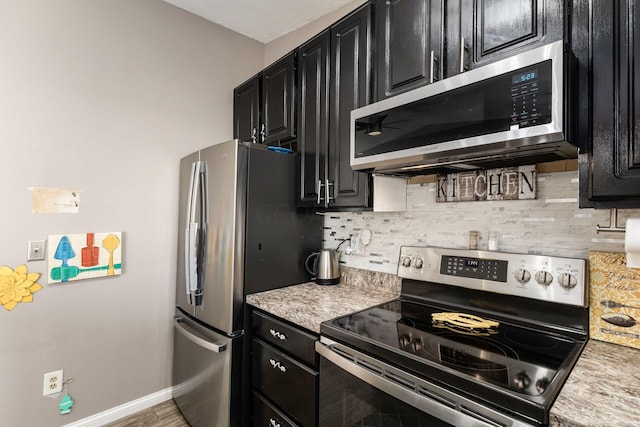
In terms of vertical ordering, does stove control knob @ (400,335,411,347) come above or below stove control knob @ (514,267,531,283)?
below

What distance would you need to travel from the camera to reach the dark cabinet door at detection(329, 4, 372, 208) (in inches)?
62.5

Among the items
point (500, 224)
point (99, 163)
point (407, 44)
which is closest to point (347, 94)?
point (407, 44)

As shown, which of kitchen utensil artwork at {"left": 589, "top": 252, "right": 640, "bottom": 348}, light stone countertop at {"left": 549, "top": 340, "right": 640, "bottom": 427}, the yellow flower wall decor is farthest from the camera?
the yellow flower wall decor

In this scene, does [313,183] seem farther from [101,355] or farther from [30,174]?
[101,355]

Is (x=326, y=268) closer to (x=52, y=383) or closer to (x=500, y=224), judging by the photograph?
(x=500, y=224)

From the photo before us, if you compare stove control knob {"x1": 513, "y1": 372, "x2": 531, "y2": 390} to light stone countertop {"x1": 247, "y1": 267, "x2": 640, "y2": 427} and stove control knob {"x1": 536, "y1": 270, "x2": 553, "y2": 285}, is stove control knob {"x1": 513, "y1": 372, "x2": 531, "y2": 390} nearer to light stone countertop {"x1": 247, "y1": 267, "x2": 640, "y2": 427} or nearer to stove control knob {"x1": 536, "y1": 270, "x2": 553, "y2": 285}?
light stone countertop {"x1": 247, "y1": 267, "x2": 640, "y2": 427}

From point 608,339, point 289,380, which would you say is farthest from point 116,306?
point 608,339

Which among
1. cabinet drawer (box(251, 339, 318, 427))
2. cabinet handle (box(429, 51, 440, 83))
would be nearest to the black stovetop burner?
cabinet drawer (box(251, 339, 318, 427))

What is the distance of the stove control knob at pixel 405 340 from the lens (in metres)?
1.09

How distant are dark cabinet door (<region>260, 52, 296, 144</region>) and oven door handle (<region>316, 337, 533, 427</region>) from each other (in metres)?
1.36

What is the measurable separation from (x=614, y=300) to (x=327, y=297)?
3.86ft

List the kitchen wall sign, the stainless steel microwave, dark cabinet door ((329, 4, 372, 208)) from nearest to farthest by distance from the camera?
1. the stainless steel microwave
2. the kitchen wall sign
3. dark cabinet door ((329, 4, 372, 208))

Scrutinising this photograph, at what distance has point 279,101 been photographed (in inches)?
83.6

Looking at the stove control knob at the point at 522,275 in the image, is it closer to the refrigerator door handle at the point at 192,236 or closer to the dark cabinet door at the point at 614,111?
the dark cabinet door at the point at 614,111
